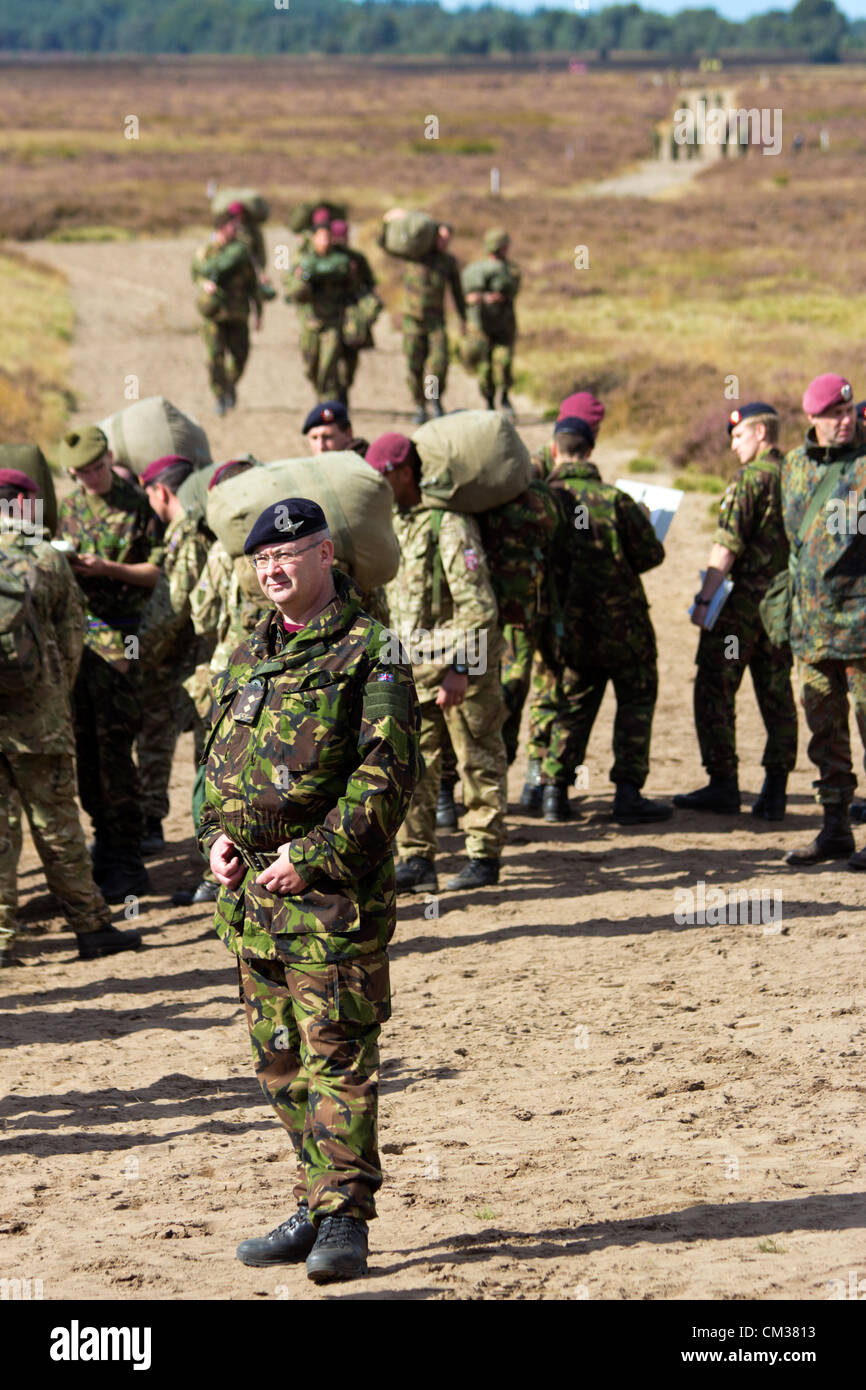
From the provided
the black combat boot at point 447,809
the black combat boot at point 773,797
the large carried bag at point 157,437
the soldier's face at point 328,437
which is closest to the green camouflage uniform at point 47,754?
the soldier's face at point 328,437

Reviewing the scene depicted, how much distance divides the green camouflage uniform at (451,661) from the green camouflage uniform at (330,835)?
9.91 ft

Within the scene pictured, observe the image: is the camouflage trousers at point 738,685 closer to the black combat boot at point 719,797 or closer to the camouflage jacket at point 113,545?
the black combat boot at point 719,797

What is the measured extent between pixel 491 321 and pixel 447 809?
11.1 meters

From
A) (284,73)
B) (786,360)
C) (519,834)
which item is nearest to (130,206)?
(786,360)

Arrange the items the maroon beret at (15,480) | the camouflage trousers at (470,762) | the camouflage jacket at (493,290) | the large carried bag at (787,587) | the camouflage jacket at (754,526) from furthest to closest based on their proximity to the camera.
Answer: the camouflage jacket at (493,290)
the camouflage jacket at (754,526)
the camouflage trousers at (470,762)
the large carried bag at (787,587)
the maroon beret at (15,480)

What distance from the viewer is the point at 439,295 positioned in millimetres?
17578

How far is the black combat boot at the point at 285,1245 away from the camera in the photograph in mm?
4277

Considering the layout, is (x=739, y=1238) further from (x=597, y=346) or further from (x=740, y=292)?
(x=740, y=292)

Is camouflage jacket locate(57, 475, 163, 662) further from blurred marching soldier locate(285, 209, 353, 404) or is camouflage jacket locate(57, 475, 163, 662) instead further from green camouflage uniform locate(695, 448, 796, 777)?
blurred marching soldier locate(285, 209, 353, 404)

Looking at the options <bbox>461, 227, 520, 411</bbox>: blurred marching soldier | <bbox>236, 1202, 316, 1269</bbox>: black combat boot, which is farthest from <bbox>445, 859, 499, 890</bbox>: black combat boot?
<bbox>461, 227, 520, 411</bbox>: blurred marching soldier

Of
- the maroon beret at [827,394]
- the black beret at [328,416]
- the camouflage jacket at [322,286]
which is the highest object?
the camouflage jacket at [322,286]

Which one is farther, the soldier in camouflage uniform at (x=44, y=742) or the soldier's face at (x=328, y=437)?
the soldier's face at (x=328, y=437)

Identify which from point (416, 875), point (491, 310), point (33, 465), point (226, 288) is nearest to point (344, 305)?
point (226, 288)

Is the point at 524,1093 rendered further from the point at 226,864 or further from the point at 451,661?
the point at 451,661
